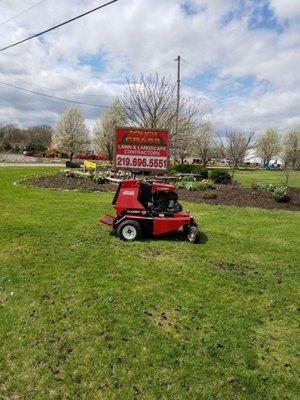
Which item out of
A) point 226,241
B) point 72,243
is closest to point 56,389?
point 72,243

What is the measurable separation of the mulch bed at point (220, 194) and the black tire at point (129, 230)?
6.70 m

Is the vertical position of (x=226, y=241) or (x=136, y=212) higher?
(x=136, y=212)

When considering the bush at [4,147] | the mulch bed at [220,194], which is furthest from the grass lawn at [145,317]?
the bush at [4,147]

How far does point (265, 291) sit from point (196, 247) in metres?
2.44

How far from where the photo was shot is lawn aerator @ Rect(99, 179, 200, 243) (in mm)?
8820

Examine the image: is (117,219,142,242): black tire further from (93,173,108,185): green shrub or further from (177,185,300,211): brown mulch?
(93,173,108,185): green shrub

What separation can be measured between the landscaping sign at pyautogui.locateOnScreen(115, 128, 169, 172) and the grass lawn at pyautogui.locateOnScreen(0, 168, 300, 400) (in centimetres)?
346

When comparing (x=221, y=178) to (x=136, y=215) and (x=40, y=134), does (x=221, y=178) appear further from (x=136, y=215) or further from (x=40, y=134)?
(x=40, y=134)

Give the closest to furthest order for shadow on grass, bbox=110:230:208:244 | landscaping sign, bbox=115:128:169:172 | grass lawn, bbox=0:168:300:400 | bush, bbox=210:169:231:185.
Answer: grass lawn, bbox=0:168:300:400 → shadow on grass, bbox=110:230:208:244 → landscaping sign, bbox=115:128:169:172 → bush, bbox=210:169:231:185

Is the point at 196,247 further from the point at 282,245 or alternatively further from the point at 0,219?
the point at 0,219

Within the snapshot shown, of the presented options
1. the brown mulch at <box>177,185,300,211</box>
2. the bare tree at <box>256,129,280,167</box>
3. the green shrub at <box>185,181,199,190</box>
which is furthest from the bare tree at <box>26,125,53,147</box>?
the brown mulch at <box>177,185,300,211</box>

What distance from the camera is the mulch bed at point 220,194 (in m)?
14.9

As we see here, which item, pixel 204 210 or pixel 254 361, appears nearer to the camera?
pixel 254 361

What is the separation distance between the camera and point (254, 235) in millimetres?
9906
